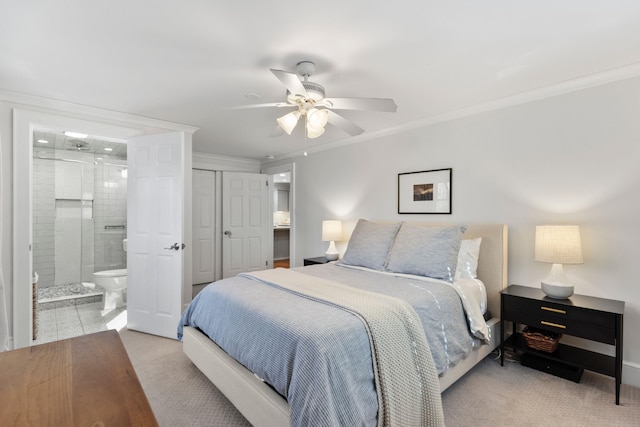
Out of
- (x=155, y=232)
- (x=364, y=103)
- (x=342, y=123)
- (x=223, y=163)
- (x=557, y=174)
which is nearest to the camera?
(x=364, y=103)

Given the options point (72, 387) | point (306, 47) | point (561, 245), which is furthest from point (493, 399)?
point (306, 47)

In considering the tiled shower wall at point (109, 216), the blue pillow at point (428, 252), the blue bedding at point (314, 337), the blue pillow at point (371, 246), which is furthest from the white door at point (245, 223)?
the blue pillow at point (428, 252)

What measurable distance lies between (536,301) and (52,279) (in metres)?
5.88

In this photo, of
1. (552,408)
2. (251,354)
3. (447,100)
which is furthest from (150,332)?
(447,100)

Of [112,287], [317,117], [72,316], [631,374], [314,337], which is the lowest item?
[72,316]

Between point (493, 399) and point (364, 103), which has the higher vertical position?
point (364, 103)

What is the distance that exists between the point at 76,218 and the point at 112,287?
135cm

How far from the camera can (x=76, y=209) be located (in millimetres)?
4613

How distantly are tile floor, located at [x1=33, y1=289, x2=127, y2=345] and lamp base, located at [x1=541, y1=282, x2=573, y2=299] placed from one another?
4.28 meters

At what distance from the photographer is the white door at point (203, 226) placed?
205 inches

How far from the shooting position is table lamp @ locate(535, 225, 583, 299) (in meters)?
2.30

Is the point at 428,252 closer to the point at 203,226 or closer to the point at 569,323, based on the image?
the point at 569,323

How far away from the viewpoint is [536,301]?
7.79 ft

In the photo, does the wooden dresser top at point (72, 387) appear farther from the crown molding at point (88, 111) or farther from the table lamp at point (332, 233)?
the table lamp at point (332, 233)
